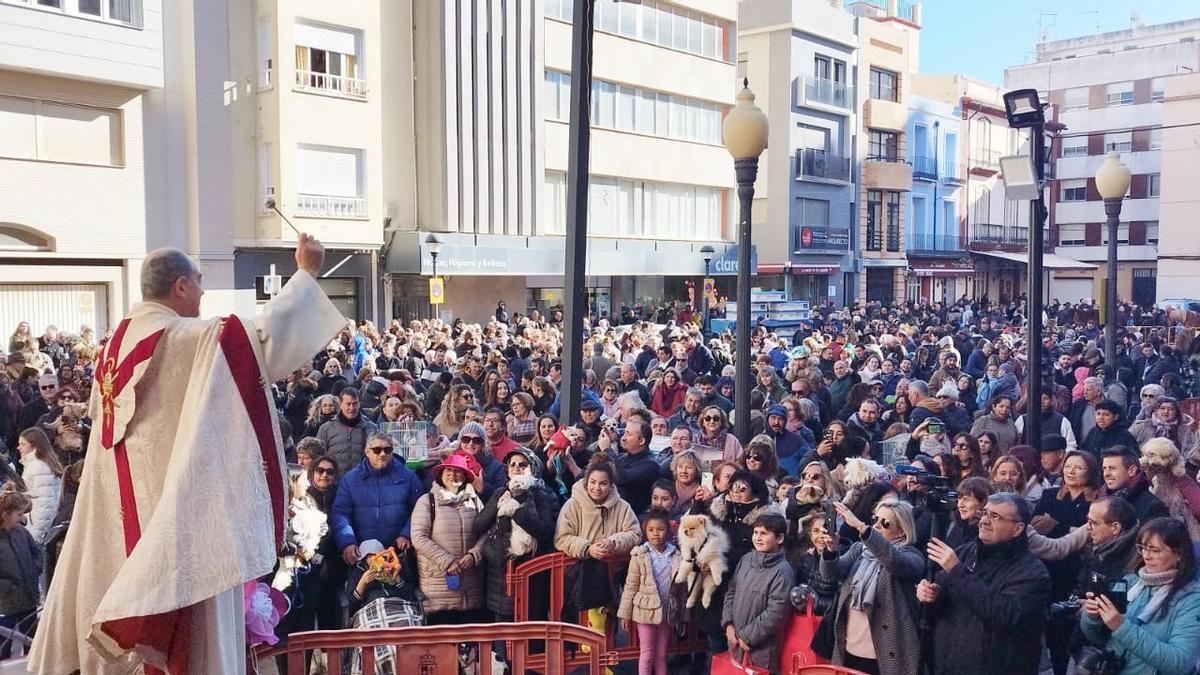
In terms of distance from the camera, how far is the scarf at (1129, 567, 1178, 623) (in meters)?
4.55

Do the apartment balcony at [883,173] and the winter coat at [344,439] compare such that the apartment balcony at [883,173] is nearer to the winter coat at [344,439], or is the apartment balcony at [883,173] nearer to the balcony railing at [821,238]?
the balcony railing at [821,238]

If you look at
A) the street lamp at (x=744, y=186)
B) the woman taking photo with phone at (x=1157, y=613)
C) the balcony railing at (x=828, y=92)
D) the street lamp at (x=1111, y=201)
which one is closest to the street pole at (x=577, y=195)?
the street lamp at (x=744, y=186)

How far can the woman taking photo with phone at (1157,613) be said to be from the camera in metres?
4.42

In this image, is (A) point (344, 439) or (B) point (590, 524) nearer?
(B) point (590, 524)

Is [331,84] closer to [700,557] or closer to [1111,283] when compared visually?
[1111,283]

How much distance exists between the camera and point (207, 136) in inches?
859

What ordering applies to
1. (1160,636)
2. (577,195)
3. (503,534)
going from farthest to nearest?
(577,195) → (503,534) → (1160,636)

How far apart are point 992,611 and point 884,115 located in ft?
136

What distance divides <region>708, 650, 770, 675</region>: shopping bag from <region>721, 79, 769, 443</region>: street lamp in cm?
324

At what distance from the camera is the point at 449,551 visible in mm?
6172

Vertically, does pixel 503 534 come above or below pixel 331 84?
below

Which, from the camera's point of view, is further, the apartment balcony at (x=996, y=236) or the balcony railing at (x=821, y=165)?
the apartment balcony at (x=996, y=236)

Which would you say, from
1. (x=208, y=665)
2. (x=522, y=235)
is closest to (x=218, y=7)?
(x=522, y=235)

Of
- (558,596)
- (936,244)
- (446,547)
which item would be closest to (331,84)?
(446,547)
